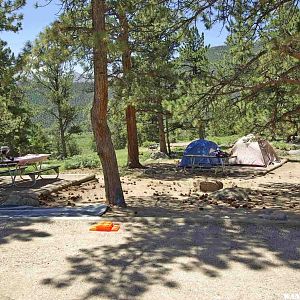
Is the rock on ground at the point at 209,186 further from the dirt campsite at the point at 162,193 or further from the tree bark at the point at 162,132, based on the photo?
the tree bark at the point at 162,132

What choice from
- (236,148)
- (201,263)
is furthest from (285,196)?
(236,148)

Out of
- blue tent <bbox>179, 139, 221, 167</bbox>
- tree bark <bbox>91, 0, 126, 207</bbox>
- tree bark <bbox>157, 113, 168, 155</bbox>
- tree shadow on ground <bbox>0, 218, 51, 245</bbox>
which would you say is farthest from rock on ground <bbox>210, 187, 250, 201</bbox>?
tree bark <bbox>157, 113, 168, 155</bbox>

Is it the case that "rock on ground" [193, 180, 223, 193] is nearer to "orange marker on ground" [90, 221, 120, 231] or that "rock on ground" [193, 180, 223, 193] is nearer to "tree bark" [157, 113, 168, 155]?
"orange marker on ground" [90, 221, 120, 231]

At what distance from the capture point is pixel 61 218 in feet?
17.9

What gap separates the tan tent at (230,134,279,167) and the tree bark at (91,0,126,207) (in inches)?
367

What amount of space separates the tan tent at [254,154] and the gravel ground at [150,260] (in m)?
10.8

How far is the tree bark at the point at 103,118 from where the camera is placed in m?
6.43

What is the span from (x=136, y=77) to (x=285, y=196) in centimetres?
414

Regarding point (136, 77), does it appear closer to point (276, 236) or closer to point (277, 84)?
point (277, 84)

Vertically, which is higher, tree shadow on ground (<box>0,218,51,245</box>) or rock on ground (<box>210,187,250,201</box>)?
tree shadow on ground (<box>0,218,51,245</box>)

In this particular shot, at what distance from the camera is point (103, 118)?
22.1ft

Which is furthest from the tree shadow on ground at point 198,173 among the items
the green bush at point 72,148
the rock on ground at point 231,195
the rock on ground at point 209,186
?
the green bush at point 72,148

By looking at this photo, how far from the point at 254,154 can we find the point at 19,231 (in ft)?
39.8

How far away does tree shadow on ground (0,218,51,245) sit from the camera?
15.5 feet
